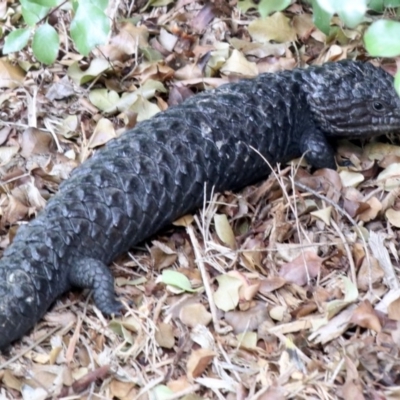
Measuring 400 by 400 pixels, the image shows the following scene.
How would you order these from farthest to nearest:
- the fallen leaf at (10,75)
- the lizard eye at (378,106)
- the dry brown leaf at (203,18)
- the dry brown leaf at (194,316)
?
the dry brown leaf at (203,18), the fallen leaf at (10,75), the lizard eye at (378,106), the dry brown leaf at (194,316)

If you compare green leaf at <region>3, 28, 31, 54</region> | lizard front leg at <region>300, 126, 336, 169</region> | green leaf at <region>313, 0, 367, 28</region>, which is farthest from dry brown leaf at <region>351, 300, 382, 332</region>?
green leaf at <region>3, 28, 31, 54</region>

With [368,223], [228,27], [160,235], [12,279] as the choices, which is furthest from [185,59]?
[12,279]

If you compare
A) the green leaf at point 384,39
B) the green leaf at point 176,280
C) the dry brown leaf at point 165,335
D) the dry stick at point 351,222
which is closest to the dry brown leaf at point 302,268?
the dry stick at point 351,222

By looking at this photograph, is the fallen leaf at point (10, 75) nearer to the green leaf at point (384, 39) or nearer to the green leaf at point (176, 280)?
the green leaf at point (176, 280)

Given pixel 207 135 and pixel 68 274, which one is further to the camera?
pixel 207 135

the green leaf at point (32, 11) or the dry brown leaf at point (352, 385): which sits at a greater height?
the green leaf at point (32, 11)

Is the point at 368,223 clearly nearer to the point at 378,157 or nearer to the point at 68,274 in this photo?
the point at 378,157

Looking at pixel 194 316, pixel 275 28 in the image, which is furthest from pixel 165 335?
pixel 275 28
